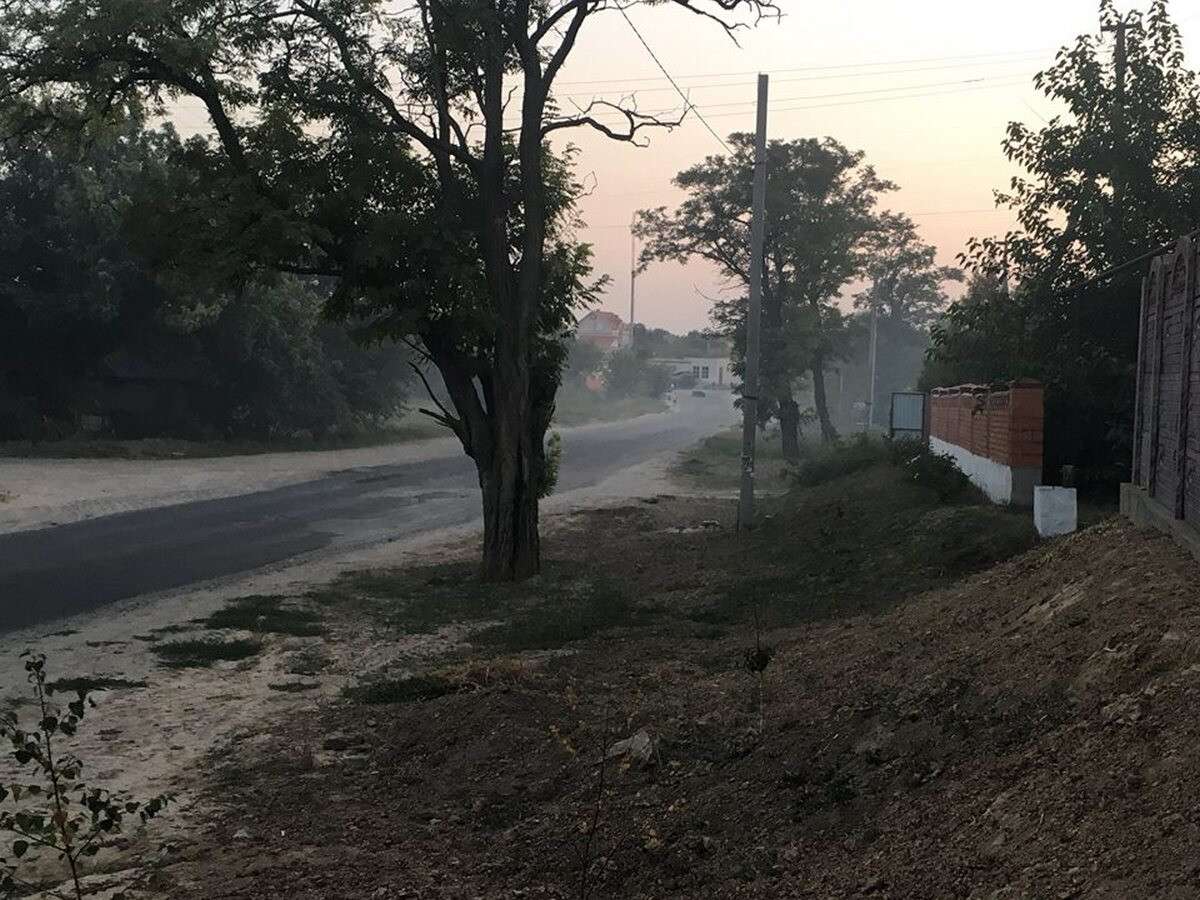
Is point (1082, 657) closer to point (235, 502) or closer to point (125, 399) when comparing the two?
point (235, 502)

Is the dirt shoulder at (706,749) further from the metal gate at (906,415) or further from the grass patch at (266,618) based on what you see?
the metal gate at (906,415)

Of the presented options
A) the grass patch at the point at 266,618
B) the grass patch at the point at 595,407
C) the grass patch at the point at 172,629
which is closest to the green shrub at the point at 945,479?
the grass patch at the point at 266,618

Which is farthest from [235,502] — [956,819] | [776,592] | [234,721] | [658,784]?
[956,819]

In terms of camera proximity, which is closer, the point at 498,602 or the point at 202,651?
the point at 202,651

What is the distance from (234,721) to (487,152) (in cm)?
888

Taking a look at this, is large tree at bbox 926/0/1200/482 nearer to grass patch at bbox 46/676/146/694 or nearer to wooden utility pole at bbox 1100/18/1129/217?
wooden utility pole at bbox 1100/18/1129/217

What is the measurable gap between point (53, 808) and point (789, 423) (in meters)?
38.8

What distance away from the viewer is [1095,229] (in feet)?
57.3

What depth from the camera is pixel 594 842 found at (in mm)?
5234

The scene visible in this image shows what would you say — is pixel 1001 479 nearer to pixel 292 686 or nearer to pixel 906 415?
pixel 292 686

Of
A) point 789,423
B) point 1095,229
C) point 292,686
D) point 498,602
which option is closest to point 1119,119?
point 1095,229

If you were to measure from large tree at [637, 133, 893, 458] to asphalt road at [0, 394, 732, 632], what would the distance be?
557 inches

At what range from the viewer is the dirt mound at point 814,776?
13.5 feet

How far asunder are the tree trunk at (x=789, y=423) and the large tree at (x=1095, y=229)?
23.2 meters
